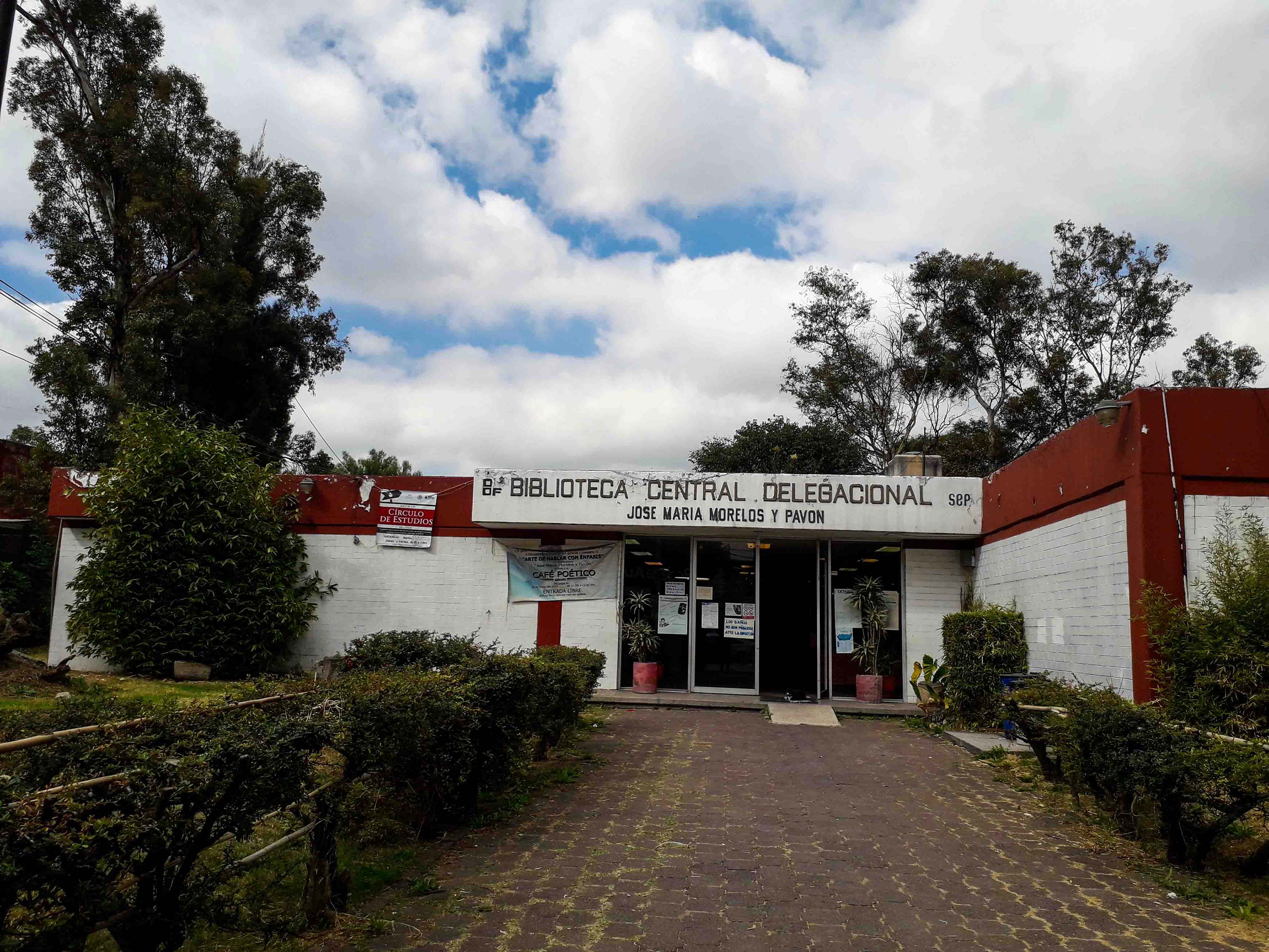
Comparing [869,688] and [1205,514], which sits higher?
[1205,514]

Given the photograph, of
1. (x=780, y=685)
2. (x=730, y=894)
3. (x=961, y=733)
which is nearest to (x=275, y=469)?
(x=780, y=685)

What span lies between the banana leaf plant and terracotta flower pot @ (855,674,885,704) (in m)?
0.50

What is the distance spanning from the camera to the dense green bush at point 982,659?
11.5 metres

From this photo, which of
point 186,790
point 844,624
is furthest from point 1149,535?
point 186,790

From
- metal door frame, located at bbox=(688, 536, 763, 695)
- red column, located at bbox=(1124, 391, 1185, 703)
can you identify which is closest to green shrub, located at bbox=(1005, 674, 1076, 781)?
red column, located at bbox=(1124, 391, 1185, 703)

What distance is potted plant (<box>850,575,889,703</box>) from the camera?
1423 centimetres

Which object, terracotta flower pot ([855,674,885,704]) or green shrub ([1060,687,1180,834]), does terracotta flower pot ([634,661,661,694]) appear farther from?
green shrub ([1060,687,1180,834])

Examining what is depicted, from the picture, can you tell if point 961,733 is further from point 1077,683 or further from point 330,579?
point 330,579

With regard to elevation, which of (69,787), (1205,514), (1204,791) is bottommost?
(1204,791)

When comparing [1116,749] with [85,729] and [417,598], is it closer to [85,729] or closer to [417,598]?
[85,729]

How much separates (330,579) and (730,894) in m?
11.6

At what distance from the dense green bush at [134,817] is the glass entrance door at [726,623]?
11.3 m

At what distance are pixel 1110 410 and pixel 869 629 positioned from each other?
651 centimetres

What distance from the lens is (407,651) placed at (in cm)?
862
